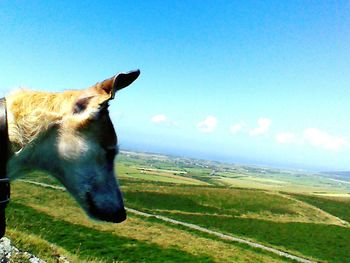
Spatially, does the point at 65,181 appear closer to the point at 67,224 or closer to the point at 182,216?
the point at 67,224

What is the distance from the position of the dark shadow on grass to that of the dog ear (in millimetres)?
24086

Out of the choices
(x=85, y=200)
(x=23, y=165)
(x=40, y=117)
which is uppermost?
(x=40, y=117)

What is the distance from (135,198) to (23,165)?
68.2 m

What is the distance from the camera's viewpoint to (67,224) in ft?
117

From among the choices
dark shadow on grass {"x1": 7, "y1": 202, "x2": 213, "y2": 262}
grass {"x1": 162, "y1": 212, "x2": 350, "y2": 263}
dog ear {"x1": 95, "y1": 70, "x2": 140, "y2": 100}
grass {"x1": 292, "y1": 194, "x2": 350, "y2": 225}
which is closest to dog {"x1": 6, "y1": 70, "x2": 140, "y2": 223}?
dog ear {"x1": 95, "y1": 70, "x2": 140, "y2": 100}

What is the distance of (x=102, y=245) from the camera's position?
2997cm

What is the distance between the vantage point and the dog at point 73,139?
390cm

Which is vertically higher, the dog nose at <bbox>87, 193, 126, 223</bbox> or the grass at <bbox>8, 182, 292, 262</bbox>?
the dog nose at <bbox>87, 193, 126, 223</bbox>

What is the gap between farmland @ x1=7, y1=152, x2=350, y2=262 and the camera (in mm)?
27553

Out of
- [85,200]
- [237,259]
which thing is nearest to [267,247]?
[237,259]

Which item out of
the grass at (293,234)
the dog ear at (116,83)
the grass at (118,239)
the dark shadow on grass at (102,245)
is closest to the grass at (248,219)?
the grass at (293,234)

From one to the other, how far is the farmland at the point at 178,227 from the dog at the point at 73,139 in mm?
382

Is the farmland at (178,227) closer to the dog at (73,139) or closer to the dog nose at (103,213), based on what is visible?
the dog nose at (103,213)

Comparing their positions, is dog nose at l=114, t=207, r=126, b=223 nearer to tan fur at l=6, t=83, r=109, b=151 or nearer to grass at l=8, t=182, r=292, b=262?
tan fur at l=6, t=83, r=109, b=151
